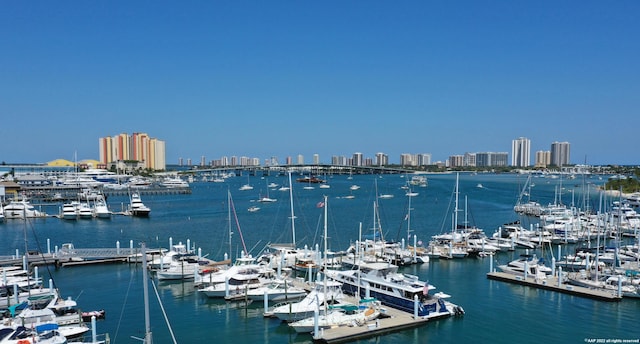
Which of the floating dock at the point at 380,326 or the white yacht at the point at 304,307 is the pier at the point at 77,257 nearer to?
the white yacht at the point at 304,307

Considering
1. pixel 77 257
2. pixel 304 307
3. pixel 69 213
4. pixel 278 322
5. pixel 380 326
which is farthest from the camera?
pixel 69 213

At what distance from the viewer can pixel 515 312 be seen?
22.7 metres

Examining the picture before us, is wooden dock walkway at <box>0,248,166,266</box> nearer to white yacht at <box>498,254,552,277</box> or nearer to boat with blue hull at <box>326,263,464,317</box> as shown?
boat with blue hull at <box>326,263,464,317</box>

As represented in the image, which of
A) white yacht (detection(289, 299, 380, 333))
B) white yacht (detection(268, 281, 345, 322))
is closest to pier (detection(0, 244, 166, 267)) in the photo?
white yacht (detection(268, 281, 345, 322))

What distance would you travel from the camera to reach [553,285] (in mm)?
26094

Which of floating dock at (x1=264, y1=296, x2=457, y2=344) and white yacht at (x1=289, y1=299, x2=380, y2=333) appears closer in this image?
floating dock at (x1=264, y1=296, x2=457, y2=344)

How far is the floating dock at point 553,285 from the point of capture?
2417 centimetres

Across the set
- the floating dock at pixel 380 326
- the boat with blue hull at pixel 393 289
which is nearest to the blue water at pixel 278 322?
the floating dock at pixel 380 326

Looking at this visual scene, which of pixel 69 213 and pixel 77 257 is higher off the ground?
pixel 77 257

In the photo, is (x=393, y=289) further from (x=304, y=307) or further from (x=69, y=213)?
(x=69, y=213)

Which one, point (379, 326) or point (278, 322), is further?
point (278, 322)

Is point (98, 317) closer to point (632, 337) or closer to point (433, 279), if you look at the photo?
point (433, 279)

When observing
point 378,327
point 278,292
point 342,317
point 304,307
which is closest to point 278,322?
point 304,307

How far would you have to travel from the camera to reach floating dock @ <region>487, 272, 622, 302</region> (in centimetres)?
2417
